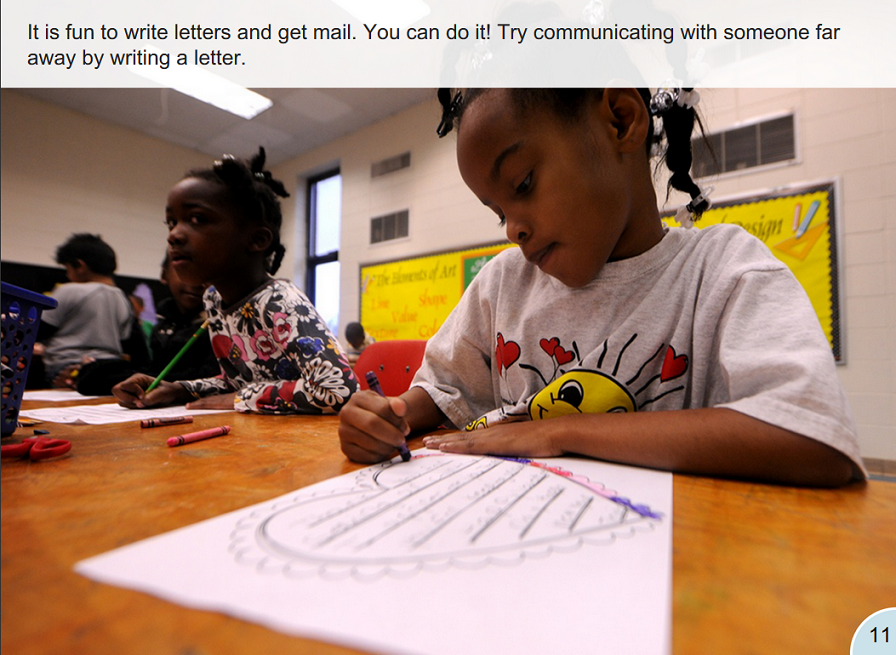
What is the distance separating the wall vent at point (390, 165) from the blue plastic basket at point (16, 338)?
296 cm

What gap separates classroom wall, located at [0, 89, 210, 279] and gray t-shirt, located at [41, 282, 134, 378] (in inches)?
73.2

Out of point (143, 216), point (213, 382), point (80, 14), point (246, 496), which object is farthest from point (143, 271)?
point (246, 496)

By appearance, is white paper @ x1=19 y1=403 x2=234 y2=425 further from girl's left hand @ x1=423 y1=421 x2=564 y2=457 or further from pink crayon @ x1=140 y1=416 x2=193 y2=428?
girl's left hand @ x1=423 y1=421 x2=564 y2=457

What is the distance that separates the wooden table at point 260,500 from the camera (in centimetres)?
15

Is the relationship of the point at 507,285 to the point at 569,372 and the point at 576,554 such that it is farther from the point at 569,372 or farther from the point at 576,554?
the point at 576,554

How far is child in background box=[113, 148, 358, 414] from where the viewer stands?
2.73 feet

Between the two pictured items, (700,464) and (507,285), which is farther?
(507,285)

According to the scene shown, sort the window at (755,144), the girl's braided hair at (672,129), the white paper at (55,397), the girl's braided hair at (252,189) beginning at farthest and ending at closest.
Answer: the window at (755,144) < the white paper at (55,397) < the girl's braided hair at (252,189) < the girl's braided hair at (672,129)

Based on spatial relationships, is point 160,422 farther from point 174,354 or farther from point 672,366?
point 174,354

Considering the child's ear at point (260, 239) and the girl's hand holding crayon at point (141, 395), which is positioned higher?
the child's ear at point (260, 239)

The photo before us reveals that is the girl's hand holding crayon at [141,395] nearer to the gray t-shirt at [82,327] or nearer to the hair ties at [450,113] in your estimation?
the hair ties at [450,113]

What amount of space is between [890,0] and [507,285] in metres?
2.18

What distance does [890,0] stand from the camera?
1.77 metres

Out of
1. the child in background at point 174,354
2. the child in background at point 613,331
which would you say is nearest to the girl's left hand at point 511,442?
the child in background at point 613,331
